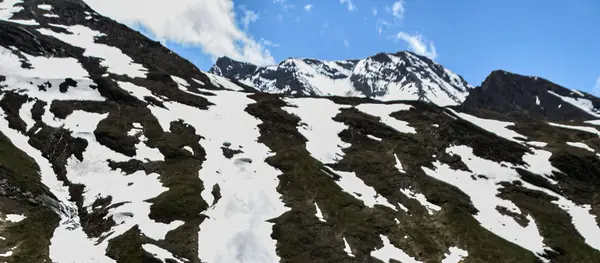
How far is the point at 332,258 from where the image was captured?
5419 centimetres

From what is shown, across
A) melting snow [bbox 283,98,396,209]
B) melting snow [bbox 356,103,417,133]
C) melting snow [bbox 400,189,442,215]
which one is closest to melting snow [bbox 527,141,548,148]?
melting snow [bbox 356,103,417,133]

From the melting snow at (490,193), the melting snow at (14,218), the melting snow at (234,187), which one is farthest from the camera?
the melting snow at (490,193)

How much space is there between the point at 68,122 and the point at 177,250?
1701 inches

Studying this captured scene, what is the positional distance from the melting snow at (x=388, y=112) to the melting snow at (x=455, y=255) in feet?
151

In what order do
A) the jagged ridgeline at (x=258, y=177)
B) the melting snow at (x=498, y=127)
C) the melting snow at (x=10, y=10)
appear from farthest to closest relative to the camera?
the melting snow at (x=10, y=10), the melting snow at (x=498, y=127), the jagged ridgeline at (x=258, y=177)

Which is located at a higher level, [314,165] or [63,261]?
[314,165]

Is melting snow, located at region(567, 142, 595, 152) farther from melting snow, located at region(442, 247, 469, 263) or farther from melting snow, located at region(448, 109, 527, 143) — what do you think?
melting snow, located at region(442, 247, 469, 263)

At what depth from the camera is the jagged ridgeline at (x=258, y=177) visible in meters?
53.4

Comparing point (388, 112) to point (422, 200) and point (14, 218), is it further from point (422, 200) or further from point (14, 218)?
point (14, 218)

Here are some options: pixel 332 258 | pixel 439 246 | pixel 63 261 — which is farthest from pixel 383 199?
pixel 63 261

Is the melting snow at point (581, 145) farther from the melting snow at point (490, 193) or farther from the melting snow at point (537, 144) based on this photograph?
the melting snow at point (490, 193)

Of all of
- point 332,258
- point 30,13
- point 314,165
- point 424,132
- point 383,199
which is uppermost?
point 30,13

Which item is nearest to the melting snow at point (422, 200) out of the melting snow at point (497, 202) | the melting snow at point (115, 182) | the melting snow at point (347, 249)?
the melting snow at point (497, 202)

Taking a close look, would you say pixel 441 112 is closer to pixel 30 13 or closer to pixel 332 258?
pixel 332 258
